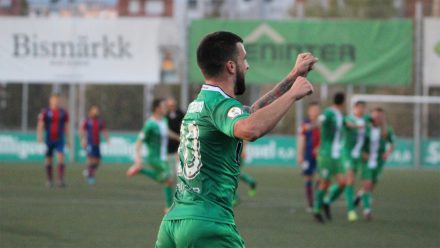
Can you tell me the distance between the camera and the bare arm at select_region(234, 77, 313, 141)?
505 centimetres

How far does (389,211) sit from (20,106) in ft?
72.5

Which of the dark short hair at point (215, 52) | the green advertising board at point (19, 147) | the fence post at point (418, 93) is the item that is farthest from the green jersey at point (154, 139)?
the fence post at point (418, 93)

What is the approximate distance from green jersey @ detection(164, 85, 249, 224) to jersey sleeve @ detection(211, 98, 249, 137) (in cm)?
7

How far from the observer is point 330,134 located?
16812 mm

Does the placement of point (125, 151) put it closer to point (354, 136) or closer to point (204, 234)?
point (354, 136)

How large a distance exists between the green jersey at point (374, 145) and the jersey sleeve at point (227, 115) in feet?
41.7

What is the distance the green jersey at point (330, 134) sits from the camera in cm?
1683

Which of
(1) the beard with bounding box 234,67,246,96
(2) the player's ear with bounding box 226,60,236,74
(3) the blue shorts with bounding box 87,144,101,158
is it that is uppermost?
(2) the player's ear with bounding box 226,60,236,74

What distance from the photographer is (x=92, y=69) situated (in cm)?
3566

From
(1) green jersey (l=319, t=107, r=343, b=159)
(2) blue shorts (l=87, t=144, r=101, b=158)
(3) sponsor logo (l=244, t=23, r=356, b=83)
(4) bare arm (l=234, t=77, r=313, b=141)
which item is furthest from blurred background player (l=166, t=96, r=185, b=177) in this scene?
(4) bare arm (l=234, t=77, r=313, b=141)

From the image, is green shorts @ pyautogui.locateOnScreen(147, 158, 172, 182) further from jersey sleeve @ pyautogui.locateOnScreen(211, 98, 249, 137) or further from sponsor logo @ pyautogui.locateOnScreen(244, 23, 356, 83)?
sponsor logo @ pyautogui.locateOnScreen(244, 23, 356, 83)

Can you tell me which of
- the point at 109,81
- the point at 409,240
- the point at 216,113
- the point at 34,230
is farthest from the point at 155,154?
the point at 109,81

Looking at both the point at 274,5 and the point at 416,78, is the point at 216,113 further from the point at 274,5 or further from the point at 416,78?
the point at 274,5

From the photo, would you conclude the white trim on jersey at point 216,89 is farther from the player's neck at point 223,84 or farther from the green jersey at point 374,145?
the green jersey at point 374,145
